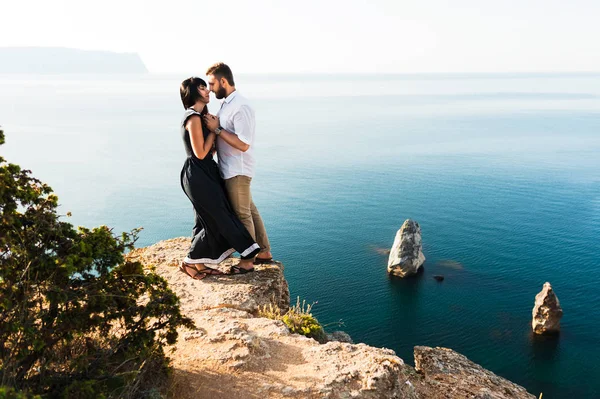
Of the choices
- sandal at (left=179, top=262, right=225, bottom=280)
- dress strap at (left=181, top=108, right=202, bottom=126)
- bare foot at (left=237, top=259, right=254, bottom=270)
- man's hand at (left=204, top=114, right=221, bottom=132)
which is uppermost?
dress strap at (left=181, top=108, right=202, bottom=126)

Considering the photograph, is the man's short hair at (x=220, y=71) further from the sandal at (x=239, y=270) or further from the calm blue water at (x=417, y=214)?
the calm blue water at (x=417, y=214)

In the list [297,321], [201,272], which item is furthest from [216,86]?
[297,321]

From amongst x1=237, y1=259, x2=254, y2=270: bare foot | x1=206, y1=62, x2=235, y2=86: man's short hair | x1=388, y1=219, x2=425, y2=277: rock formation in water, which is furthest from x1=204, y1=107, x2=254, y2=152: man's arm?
x1=388, y1=219, x2=425, y2=277: rock formation in water

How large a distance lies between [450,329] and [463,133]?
101 metres

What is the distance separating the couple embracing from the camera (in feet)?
26.5

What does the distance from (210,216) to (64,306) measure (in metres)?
3.49

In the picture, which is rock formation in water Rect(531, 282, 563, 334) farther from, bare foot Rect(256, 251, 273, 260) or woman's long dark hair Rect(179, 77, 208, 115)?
woman's long dark hair Rect(179, 77, 208, 115)

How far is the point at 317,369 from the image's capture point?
6586 millimetres

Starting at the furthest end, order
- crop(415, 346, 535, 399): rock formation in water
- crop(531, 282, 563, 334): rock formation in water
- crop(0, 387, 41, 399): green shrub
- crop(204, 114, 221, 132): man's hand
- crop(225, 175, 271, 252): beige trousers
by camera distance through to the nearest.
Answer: crop(531, 282, 563, 334): rock formation in water → crop(415, 346, 535, 399): rock formation in water → crop(225, 175, 271, 252): beige trousers → crop(204, 114, 221, 132): man's hand → crop(0, 387, 41, 399): green shrub

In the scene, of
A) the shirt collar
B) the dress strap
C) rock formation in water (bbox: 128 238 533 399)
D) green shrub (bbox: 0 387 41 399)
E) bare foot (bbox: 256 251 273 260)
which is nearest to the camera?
green shrub (bbox: 0 387 41 399)

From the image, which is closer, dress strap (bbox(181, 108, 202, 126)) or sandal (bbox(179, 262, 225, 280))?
dress strap (bbox(181, 108, 202, 126))

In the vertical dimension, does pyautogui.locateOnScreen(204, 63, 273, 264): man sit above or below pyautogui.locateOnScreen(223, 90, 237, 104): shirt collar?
below

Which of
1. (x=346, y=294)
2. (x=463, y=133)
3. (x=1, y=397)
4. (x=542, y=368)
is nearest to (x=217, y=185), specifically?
(x=1, y=397)

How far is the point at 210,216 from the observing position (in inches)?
346
